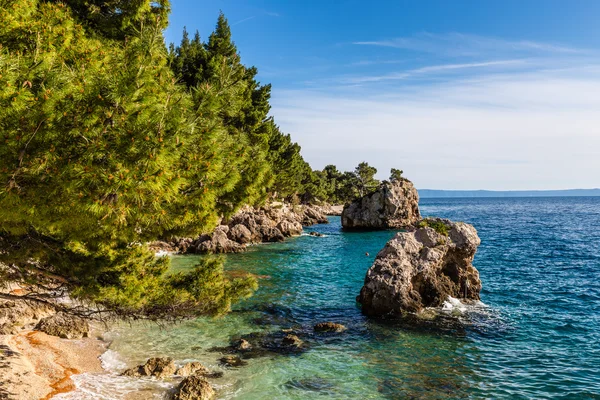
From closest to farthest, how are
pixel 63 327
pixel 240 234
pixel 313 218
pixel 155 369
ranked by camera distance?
pixel 155 369, pixel 63 327, pixel 240 234, pixel 313 218

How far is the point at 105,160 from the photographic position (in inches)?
240

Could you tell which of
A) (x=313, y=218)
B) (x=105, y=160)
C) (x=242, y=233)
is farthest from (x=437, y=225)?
(x=313, y=218)

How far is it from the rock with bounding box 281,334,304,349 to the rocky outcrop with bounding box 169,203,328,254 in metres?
12.2

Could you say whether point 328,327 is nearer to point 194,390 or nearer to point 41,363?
point 194,390

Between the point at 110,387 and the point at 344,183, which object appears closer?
the point at 110,387

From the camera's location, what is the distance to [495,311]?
71.5ft

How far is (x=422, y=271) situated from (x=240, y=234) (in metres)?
29.8

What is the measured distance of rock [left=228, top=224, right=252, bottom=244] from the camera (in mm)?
47500

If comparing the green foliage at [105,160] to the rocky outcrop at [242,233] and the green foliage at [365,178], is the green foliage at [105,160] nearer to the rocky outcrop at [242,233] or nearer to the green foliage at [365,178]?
the rocky outcrop at [242,233]

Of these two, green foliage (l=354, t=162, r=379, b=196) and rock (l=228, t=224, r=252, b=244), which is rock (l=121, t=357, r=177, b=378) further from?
green foliage (l=354, t=162, r=379, b=196)

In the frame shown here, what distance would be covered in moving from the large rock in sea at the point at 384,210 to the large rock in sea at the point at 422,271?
46.9 m

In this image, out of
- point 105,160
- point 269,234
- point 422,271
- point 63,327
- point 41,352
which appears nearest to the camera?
point 105,160

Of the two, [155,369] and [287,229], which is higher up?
[287,229]

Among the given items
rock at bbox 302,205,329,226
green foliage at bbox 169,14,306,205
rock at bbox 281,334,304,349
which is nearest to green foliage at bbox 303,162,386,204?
rock at bbox 302,205,329,226
